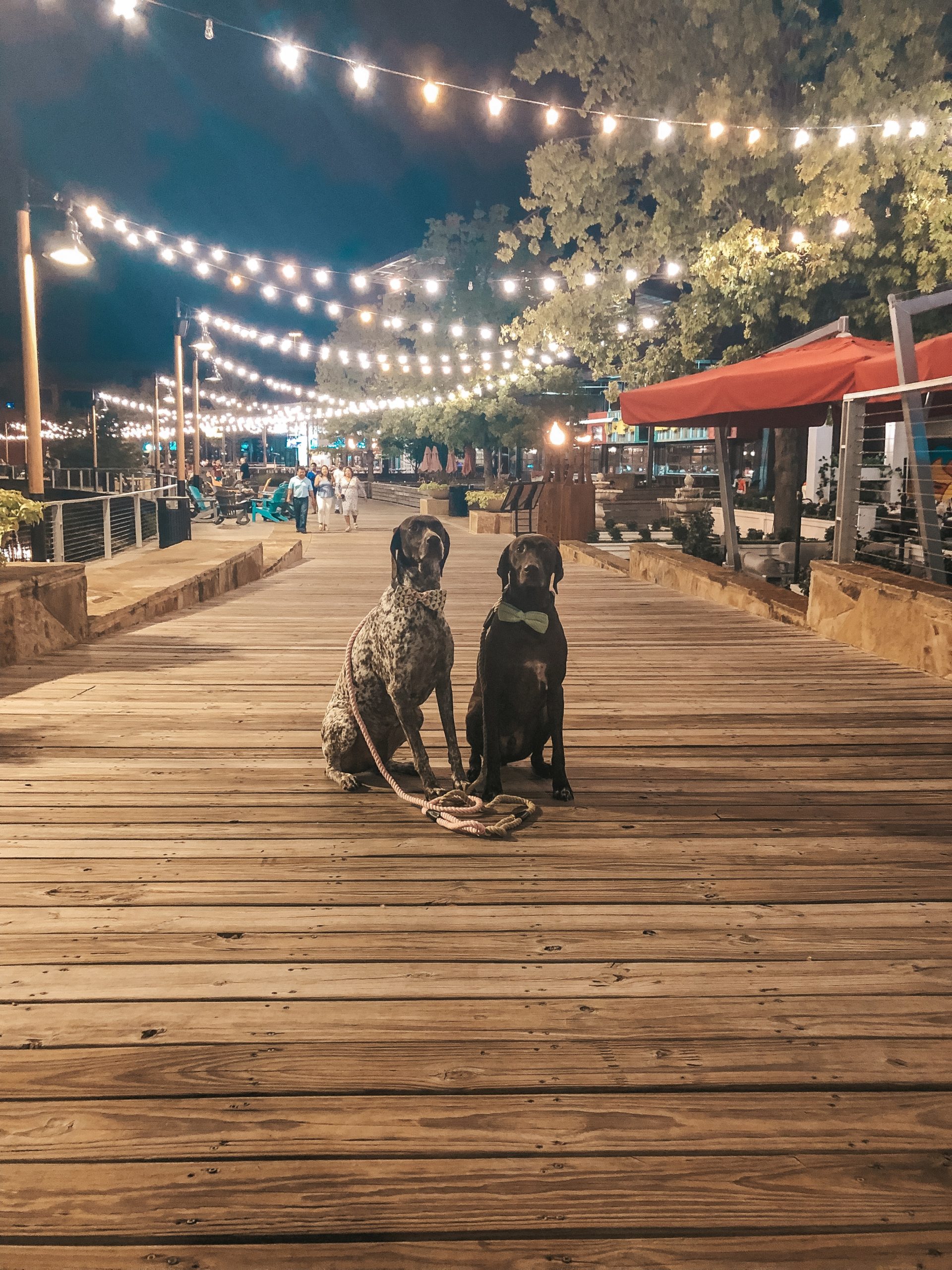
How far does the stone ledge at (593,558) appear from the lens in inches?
547

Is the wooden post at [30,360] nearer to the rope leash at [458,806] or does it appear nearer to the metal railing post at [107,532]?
the metal railing post at [107,532]

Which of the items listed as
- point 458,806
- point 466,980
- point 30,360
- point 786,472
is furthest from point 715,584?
point 466,980

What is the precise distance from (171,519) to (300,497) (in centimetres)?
560

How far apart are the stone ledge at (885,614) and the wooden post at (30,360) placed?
737 centimetres

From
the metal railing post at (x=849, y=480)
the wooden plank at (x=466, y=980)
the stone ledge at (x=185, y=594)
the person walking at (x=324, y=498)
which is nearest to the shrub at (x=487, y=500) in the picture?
the person walking at (x=324, y=498)

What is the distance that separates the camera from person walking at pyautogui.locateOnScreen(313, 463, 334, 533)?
25305 mm

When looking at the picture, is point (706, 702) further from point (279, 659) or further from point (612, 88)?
point (612, 88)

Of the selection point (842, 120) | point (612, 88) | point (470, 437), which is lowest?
point (470, 437)

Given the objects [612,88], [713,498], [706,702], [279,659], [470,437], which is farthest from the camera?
[470,437]

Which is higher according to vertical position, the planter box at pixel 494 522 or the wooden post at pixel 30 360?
the wooden post at pixel 30 360

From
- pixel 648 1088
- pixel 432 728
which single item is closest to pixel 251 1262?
pixel 648 1088

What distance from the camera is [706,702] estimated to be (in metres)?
5.64

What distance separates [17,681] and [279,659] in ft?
5.62

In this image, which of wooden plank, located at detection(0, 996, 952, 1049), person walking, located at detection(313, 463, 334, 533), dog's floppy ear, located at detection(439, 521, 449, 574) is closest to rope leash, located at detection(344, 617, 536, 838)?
dog's floppy ear, located at detection(439, 521, 449, 574)
